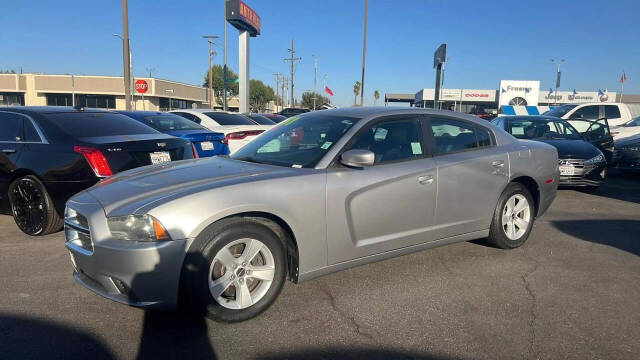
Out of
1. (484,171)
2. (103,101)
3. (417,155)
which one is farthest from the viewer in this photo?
(103,101)

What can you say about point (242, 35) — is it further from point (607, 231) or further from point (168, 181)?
point (168, 181)

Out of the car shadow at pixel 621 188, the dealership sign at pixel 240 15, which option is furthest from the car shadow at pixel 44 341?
the dealership sign at pixel 240 15

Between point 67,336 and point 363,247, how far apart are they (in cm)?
223

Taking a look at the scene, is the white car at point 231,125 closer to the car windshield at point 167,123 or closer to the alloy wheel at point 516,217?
the car windshield at point 167,123

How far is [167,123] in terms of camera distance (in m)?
8.48

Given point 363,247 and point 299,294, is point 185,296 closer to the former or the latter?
point 299,294

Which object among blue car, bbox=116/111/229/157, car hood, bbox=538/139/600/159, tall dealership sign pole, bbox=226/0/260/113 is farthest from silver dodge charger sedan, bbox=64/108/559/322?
tall dealership sign pole, bbox=226/0/260/113

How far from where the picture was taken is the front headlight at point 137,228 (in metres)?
2.73

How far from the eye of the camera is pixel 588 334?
2.95m

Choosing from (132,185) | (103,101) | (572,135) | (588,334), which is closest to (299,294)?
(132,185)

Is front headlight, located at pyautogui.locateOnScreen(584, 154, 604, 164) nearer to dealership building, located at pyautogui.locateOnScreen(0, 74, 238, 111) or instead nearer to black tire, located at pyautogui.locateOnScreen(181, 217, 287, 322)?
black tire, located at pyautogui.locateOnScreen(181, 217, 287, 322)

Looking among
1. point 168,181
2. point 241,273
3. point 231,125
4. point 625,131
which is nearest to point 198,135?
point 231,125

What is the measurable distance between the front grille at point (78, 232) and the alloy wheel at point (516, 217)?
392 centimetres

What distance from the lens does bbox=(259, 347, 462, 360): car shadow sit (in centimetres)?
263
